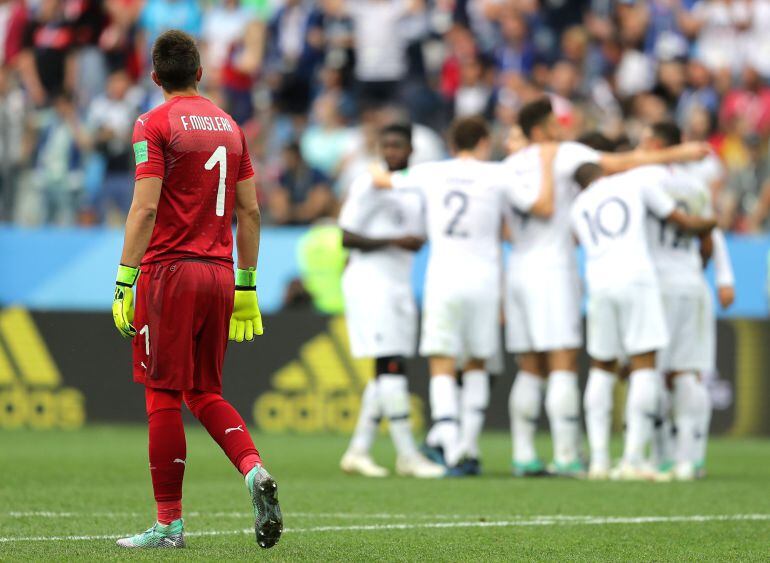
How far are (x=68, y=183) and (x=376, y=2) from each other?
4705mm

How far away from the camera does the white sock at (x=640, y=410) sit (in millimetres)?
10930

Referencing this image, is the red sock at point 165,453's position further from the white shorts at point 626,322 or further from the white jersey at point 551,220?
the white jersey at point 551,220

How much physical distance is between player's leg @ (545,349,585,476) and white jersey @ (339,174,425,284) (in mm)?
1382

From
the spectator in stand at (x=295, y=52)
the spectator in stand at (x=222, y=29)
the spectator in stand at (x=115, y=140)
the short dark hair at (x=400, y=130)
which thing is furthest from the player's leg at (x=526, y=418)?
the spectator in stand at (x=222, y=29)

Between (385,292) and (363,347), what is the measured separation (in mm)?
458

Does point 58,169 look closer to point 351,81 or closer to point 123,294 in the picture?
point 351,81

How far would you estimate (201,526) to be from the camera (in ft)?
25.8

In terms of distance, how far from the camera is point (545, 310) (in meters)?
11.3

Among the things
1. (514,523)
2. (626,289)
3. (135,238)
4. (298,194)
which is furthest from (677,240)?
(298,194)

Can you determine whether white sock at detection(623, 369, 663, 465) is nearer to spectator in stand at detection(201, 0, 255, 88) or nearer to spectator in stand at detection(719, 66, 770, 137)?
spectator in stand at detection(719, 66, 770, 137)

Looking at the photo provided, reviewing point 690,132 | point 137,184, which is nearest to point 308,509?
point 137,184

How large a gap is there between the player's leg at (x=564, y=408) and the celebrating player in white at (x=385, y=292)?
0.99 m

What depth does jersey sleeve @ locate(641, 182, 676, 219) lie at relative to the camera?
35.8 feet

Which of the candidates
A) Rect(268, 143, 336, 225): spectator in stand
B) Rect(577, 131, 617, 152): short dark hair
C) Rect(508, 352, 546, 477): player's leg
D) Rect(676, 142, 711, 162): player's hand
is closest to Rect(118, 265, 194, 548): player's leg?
Rect(508, 352, 546, 477): player's leg
